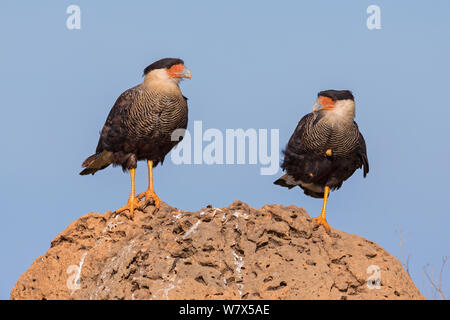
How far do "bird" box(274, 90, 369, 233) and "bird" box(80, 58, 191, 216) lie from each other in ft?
5.70

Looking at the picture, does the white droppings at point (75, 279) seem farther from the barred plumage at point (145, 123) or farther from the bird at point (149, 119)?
the barred plumage at point (145, 123)

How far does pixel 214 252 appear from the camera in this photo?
8703 mm

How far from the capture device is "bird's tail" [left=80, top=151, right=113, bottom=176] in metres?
11.9

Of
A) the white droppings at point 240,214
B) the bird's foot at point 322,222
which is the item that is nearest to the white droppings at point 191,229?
the white droppings at point 240,214

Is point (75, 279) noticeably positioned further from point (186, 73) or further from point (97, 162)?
point (186, 73)

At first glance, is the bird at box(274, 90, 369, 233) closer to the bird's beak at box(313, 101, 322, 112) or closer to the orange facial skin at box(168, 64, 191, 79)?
the bird's beak at box(313, 101, 322, 112)

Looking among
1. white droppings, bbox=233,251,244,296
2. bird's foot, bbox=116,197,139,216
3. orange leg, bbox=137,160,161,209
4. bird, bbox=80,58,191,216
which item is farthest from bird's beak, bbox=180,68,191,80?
white droppings, bbox=233,251,244,296

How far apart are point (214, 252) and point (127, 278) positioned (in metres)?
1.00

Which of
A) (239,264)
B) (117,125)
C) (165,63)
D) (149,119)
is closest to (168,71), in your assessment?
(165,63)

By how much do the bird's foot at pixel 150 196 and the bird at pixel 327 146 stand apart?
2063 millimetres

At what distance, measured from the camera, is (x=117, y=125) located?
11.5 m

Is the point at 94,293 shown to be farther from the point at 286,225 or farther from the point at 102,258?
the point at 286,225

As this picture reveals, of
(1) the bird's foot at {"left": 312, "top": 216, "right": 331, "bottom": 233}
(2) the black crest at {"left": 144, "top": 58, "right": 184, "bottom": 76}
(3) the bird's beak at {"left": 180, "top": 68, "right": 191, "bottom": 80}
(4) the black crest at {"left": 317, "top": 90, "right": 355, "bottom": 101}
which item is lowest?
(1) the bird's foot at {"left": 312, "top": 216, "right": 331, "bottom": 233}
